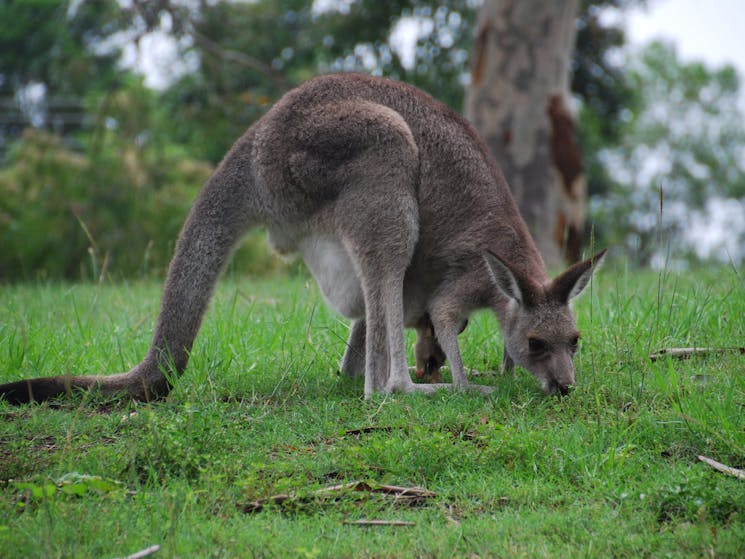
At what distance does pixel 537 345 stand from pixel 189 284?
178cm

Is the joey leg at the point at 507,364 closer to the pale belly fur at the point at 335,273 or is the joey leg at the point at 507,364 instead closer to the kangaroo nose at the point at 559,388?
the kangaroo nose at the point at 559,388

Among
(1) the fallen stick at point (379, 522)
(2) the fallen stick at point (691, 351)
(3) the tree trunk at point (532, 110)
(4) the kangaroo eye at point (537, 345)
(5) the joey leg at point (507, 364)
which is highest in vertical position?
(3) the tree trunk at point (532, 110)

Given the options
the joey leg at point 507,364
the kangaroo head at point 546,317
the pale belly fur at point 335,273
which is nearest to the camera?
the kangaroo head at point 546,317

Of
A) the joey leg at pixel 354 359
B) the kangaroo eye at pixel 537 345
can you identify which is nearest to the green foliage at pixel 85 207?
the joey leg at pixel 354 359

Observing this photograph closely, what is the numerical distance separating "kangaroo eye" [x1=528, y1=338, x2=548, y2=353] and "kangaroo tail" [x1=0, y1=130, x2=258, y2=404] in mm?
1580

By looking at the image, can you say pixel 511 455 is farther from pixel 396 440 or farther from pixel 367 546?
→ pixel 367 546

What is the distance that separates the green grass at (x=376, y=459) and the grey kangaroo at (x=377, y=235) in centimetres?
24

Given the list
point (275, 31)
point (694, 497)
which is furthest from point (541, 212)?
point (275, 31)

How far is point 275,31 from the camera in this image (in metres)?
19.2

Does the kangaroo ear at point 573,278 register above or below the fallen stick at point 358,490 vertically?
above

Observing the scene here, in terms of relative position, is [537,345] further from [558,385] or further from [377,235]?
[377,235]

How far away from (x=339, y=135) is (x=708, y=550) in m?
2.70

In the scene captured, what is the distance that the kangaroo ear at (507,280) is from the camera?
432 centimetres

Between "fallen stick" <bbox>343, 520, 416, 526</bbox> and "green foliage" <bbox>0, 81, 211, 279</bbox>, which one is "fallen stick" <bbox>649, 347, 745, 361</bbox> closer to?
"fallen stick" <bbox>343, 520, 416, 526</bbox>
